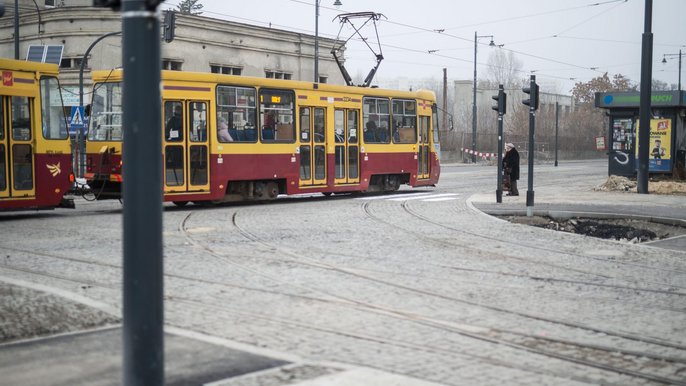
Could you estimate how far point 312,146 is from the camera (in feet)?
80.1

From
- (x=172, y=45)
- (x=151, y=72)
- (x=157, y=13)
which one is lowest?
(x=151, y=72)

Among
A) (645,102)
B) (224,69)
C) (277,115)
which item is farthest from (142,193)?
(224,69)

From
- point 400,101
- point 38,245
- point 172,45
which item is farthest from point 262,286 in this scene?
point 172,45

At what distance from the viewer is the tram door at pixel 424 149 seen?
1143 inches

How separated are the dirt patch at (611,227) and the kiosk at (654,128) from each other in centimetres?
1284

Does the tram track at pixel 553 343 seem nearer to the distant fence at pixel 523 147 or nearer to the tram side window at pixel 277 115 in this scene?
the tram side window at pixel 277 115

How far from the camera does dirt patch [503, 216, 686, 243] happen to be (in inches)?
685

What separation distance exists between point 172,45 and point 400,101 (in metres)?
21.6

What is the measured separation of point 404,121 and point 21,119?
1367 centimetres

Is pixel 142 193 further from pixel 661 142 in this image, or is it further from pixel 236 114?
pixel 661 142

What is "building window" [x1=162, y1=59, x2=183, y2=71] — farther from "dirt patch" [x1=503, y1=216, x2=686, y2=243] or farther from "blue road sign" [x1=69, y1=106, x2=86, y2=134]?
"dirt patch" [x1=503, y1=216, x2=686, y2=243]

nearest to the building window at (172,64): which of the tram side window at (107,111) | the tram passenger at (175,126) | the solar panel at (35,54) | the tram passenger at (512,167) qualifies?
the solar panel at (35,54)

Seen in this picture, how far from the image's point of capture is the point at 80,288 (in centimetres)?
960

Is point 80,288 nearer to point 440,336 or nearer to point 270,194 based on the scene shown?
point 440,336
